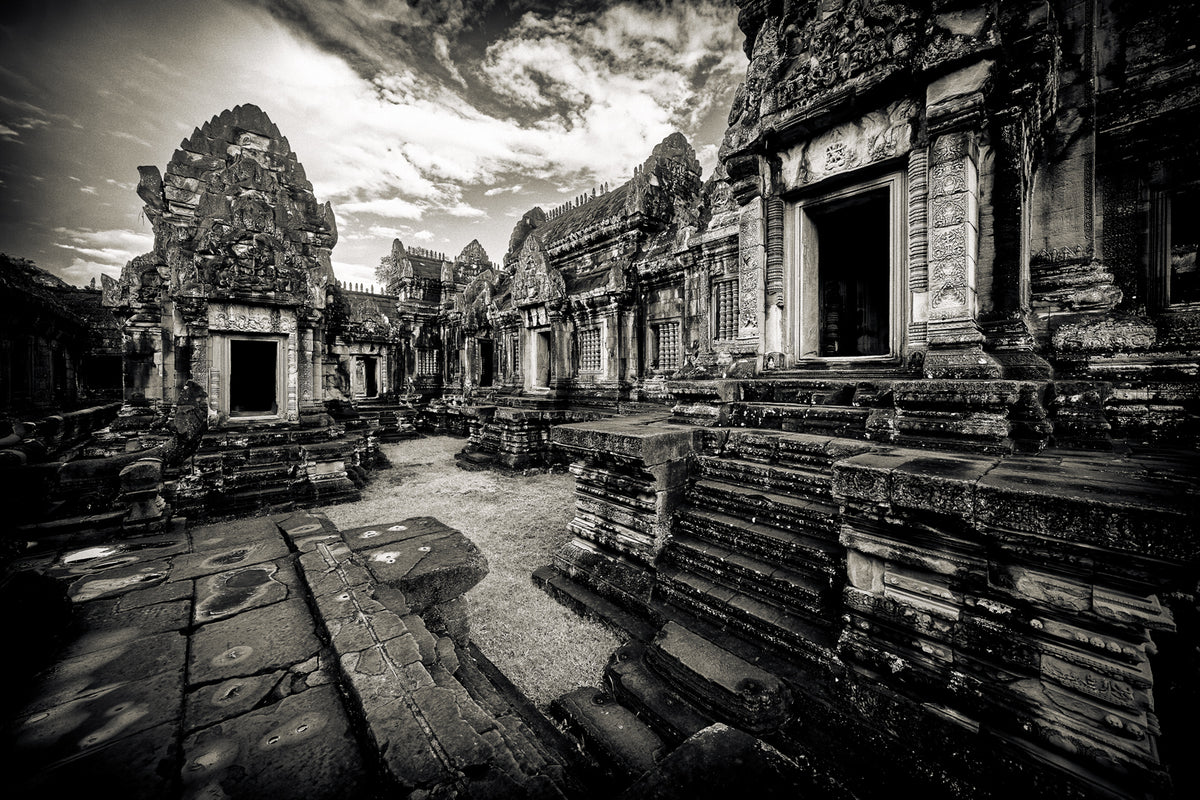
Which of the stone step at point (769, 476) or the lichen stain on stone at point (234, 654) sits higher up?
the stone step at point (769, 476)

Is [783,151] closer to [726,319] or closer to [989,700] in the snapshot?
[726,319]

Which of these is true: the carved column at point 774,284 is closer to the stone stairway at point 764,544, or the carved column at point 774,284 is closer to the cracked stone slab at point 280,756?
the stone stairway at point 764,544

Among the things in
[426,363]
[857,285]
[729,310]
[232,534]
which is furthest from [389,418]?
[857,285]

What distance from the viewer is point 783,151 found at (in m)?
4.45

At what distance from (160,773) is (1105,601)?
380 centimetres

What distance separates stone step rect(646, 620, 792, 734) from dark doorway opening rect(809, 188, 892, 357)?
15.0 ft

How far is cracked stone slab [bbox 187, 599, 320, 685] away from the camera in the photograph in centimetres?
238

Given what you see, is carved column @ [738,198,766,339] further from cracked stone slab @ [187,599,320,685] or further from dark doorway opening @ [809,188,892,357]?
cracked stone slab @ [187,599,320,685]

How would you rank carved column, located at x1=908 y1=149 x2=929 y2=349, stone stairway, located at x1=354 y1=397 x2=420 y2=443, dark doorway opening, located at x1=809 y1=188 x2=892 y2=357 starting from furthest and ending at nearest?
stone stairway, located at x1=354 y1=397 x2=420 y2=443 → dark doorway opening, located at x1=809 y1=188 x2=892 y2=357 → carved column, located at x1=908 y1=149 x2=929 y2=349

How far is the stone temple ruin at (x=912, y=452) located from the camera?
1688mm

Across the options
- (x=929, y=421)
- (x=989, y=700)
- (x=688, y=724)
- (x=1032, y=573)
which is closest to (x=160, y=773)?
(x=688, y=724)

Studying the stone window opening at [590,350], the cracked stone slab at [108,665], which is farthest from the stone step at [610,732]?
the stone window opening at [590,350]

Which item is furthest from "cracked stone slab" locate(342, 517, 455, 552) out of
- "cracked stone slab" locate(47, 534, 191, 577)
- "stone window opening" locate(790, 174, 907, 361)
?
"stone window opening" locate(790, 174, 907, 361)

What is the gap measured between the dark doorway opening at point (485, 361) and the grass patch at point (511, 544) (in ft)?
18.6
